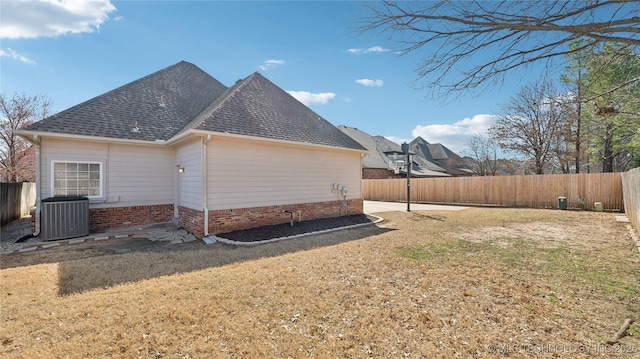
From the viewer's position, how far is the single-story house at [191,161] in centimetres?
759

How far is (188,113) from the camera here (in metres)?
10.9

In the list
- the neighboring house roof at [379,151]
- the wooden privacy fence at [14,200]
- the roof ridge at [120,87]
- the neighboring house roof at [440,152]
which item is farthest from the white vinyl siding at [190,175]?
the neighboring house roof at [440,152]

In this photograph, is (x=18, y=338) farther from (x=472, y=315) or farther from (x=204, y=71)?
(x=204, y=71)

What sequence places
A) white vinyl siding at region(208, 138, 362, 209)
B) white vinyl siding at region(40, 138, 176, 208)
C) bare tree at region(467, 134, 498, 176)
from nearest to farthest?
white vinyl siding at region(208, 138, 362, 209) → white vinyl siding at region(40, 138, 176, 208) → bare tree at region(467, 134, 498, 176)

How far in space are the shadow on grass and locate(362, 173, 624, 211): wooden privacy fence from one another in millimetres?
12136

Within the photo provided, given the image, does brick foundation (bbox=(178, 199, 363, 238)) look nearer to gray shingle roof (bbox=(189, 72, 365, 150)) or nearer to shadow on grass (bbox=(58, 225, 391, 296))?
shadow on grass (bbox=(58, 225, 391, 296))

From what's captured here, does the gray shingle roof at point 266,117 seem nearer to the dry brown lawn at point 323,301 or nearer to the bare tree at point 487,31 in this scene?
the dry brown lawn at point 323,301

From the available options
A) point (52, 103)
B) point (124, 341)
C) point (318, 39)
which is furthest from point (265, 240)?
point (52, 103)

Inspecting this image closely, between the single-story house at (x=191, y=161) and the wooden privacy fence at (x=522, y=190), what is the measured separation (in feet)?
30.4

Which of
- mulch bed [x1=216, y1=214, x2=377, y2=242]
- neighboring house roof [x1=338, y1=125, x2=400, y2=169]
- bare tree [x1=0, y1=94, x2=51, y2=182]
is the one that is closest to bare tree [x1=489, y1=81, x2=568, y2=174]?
neighboring house roof [x1=338, y1=125, x2=400, y2=169]

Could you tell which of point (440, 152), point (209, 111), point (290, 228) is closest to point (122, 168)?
point (209, 111)

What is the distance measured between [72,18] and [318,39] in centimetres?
708

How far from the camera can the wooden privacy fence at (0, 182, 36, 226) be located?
9373 mm

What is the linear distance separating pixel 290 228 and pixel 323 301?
5.02m
